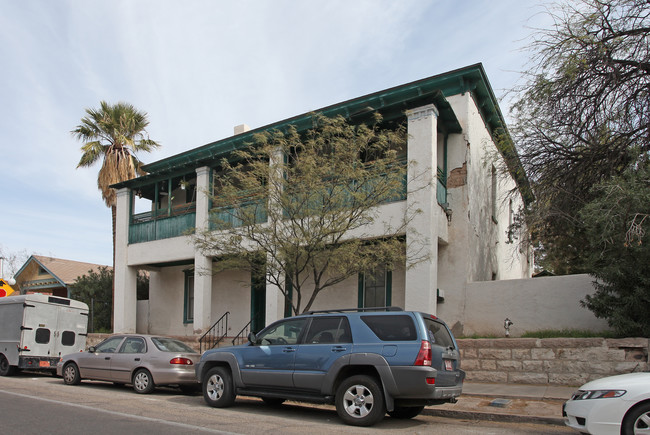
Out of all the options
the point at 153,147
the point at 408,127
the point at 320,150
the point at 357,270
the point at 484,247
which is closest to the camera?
the point at 357,270

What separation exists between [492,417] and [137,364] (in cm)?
733

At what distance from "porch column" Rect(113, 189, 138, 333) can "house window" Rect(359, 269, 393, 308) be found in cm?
950

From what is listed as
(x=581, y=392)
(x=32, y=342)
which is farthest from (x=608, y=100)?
(x=32, y=342)

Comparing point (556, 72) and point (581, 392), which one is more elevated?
point (556, 72)

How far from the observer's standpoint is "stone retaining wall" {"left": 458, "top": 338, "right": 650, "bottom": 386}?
1067 centimetres

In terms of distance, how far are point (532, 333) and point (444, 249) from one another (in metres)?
3.40

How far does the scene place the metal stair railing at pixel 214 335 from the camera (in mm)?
17583

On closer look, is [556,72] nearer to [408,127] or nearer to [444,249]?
[408,127]

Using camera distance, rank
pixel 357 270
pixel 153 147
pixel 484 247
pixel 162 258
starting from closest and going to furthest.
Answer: pixel 357 270 → pixel 484 247 → pixel 162 258 → pixel 153 147

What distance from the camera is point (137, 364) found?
11.9 metres

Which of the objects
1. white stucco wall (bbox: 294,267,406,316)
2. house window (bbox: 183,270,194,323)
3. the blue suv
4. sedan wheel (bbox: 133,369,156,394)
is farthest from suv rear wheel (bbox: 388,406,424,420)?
house window (bbox: 183,270,194,323)

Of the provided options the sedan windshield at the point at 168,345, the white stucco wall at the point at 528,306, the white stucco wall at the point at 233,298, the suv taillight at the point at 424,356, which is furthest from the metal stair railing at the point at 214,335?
the suv taillight at the point at 424,356

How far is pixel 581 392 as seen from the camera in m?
6.99

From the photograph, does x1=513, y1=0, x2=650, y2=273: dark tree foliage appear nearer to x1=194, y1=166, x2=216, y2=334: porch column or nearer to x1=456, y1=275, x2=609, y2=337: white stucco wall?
x1=456, y1=275, x2=609, y2=337: white stucco wall
